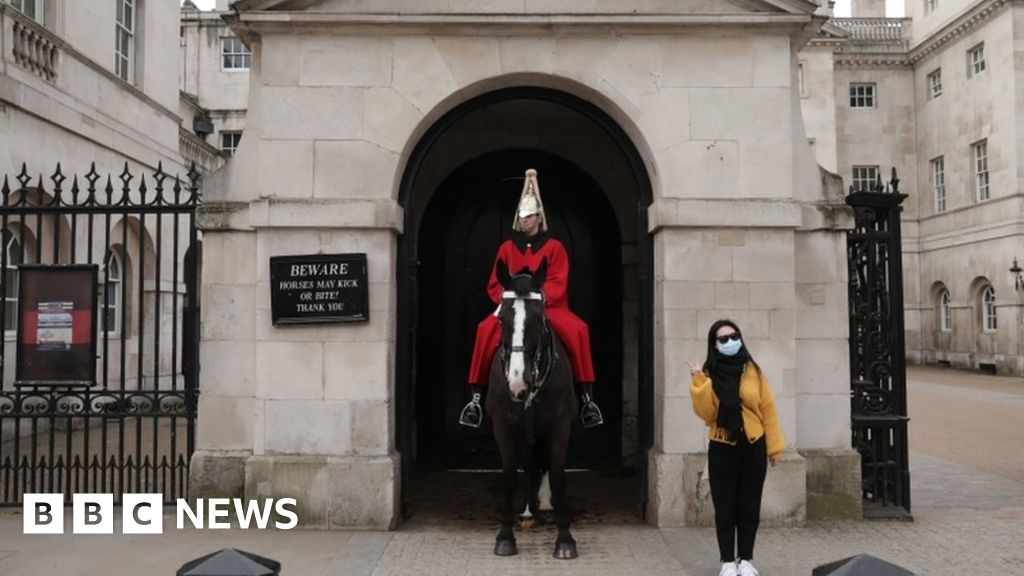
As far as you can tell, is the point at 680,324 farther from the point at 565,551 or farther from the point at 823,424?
the point at 565,551

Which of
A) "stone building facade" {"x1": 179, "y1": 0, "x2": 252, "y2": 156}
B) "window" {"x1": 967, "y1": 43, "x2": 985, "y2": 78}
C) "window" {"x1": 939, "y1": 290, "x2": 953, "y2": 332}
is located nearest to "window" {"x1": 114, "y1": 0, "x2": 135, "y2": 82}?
"stone building facade" {"x1": 179, "y1": 0, "x2": 252, "y2": 156}

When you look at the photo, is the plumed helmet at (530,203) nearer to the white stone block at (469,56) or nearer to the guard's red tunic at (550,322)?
the guard's red tunic at (550,322)

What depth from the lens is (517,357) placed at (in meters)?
5.89

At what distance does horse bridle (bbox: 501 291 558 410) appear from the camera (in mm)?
6141

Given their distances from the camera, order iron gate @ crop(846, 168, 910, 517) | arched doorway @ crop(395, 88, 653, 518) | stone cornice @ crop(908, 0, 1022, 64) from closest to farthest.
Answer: iron gate @ crop(846, 168, 910, 517) < arched doorway @ crop(395, 88, 653, 518) < stone cornice @ crop(908, 0, 1022, 64)

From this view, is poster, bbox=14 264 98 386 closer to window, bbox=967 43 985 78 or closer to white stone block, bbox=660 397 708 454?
white stone block, bbox=660 397 708 454

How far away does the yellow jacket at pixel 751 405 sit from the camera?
556 cm

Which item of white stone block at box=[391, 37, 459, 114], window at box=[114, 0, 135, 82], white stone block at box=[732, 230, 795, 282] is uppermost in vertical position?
window at box=[114, 0, 135, 82]

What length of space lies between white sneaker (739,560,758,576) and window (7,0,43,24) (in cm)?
1405

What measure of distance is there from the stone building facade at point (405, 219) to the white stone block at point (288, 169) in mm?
13

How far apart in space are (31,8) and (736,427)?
46.4ft

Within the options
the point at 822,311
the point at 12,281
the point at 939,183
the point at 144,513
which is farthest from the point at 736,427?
the point at 939,183

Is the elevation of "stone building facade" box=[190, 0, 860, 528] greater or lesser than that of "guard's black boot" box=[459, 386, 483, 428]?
greater

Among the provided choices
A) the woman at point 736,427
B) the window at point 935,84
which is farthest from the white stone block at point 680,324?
the window at point 935,84
